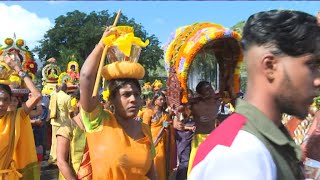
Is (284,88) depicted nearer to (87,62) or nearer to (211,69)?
(87,62)

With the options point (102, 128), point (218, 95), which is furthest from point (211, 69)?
point (102, 128)

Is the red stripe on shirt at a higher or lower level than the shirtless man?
higher

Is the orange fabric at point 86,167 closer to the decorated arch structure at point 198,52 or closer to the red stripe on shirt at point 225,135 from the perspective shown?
the decorated arch structure at point 198,52

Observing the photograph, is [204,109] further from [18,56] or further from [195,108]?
[18,56]

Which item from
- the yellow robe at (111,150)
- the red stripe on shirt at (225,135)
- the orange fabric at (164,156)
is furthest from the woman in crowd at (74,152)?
the orange fabric at (164,156)

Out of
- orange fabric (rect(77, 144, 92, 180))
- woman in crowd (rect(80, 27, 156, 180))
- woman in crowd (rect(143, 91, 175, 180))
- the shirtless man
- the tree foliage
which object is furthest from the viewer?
the tree foliage

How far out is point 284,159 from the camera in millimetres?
1236

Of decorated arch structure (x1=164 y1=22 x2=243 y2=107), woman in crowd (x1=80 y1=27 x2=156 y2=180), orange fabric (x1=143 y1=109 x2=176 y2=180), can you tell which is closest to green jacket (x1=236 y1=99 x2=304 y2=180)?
woman in crowd (x1=80 y1=27 x2=156 y2=180)

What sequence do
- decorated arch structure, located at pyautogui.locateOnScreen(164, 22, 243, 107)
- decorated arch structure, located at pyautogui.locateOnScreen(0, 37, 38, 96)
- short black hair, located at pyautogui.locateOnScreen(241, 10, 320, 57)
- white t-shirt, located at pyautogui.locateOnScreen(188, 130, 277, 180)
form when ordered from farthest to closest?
decorated arch structure, located at pyautogui.locateOnScreen(0, 37, 38, 96), decorated arch structure, located at pyautogui.locateOnScreen(164, 22, 243, 107), short black hair, located at pyautogui.locateOnScreen(241, 10, 320, 57), white t-shirt, located at pyautogui.locateOnScreen(188, 130, 277, 180)

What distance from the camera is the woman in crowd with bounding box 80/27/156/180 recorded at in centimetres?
292

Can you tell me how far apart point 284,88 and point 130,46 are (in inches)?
79.5

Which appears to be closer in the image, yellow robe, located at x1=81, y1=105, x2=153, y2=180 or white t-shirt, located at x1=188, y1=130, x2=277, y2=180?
white t-shirt, located at x1=188, y1=130, x2=277, y2=180

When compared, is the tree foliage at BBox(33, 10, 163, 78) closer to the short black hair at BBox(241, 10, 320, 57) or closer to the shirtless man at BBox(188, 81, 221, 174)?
the shirtless man at BBox(188, 81, 221, 174)

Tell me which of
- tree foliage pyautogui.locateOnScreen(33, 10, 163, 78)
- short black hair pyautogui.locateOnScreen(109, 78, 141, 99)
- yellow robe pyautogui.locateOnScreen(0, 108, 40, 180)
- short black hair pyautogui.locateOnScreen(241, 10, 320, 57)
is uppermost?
tree foliage pyautogui.locateOnScreen(33, 10, 163, 78)
